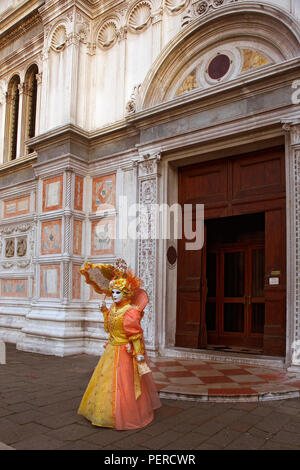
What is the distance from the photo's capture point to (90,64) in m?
9.17

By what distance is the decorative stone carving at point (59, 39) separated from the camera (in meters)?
Result: 9.13

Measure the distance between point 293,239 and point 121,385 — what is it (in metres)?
3.52

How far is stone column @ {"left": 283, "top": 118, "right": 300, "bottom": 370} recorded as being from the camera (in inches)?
228

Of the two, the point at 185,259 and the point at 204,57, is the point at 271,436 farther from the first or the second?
the point at 204,57

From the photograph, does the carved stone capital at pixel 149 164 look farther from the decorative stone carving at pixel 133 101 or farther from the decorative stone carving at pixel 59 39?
the decorative stone carving at pixel 59 39

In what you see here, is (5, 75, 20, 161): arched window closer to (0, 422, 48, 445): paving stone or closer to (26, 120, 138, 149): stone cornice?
(26, 120, 138, 149): stone cornice

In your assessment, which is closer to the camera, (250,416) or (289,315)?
(250,416)

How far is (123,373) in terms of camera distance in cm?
388

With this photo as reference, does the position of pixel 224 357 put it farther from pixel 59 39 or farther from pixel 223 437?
pixel 59 39

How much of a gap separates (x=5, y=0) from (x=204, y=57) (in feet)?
23.8

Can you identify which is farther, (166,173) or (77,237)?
(77,237)

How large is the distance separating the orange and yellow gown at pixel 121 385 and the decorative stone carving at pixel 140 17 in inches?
258

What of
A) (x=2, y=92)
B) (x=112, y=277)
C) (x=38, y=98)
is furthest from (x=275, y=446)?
(x=2, y=92)

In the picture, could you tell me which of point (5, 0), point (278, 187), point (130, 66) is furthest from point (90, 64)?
point (278, 187)
